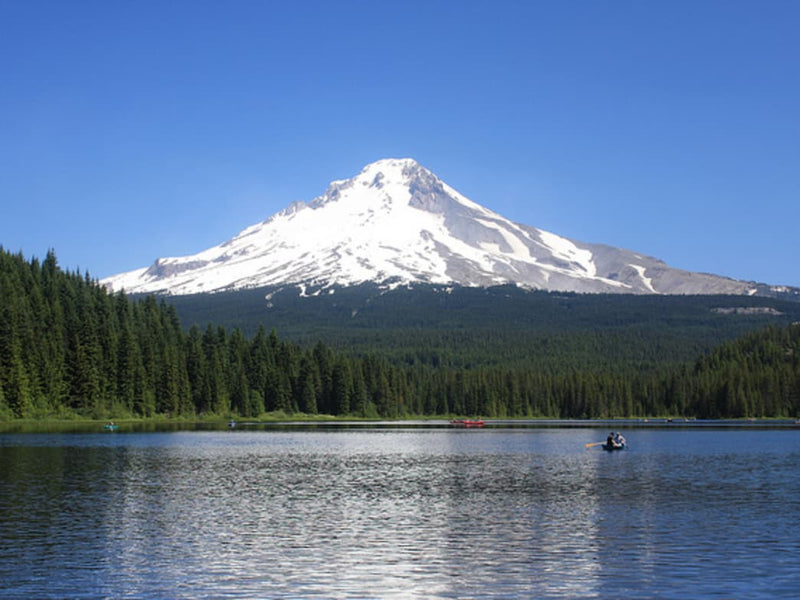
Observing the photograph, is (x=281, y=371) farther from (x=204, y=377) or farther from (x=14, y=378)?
(x=14, y=378)

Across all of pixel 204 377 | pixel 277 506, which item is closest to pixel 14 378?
pixel 204 377

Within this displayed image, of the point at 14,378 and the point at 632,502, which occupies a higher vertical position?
the point at 14,378

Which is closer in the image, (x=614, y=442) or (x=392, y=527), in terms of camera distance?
(x=392, y=527)

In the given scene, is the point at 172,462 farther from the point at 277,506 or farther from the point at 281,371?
the point at 281,371

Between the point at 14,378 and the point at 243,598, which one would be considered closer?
the point at 243,598

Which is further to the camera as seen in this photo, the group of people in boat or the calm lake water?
the group of people in boat

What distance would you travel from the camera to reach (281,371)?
197m

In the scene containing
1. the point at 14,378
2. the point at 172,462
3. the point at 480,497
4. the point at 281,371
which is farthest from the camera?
the point at 281,371

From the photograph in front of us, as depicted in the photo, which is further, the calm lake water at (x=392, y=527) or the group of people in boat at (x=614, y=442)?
the group of people in boat at (x=614, y=442)

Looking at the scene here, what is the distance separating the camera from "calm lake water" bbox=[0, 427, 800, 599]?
31344 millimetres

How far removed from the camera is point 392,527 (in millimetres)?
44344

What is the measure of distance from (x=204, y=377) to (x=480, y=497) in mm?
129625

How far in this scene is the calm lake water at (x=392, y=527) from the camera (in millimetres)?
31344

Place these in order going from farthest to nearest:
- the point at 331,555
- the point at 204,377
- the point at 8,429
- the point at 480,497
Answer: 1. the point at 204,377
2. the point at 8,429
3. the point at 480,497
4. the point at 331,555
